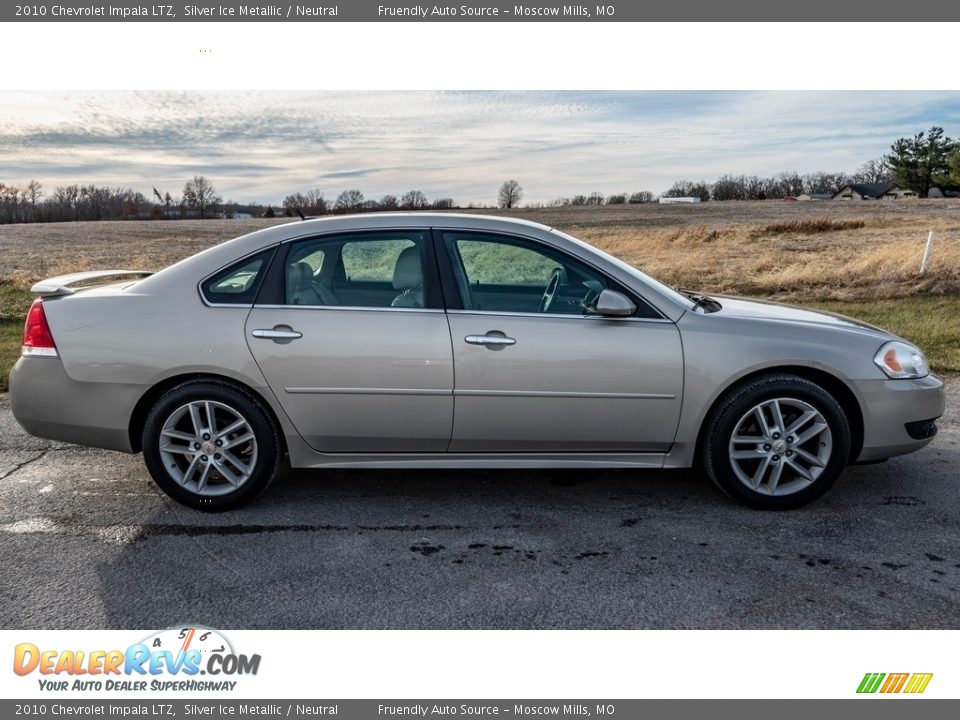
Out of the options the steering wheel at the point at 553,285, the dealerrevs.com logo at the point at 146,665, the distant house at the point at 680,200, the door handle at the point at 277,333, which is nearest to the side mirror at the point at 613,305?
the steering wheel at the point at 553,285

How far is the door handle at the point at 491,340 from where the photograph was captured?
3898 mm

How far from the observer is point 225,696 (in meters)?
2.70

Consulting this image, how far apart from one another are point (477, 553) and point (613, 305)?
1424 mm

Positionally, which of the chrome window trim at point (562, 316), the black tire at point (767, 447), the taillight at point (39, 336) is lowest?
the black tire at point (767, 447)

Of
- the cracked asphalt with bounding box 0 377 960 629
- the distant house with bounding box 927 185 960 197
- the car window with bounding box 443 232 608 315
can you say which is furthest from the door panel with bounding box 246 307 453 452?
the distant house with bounding box 927 185 960 197

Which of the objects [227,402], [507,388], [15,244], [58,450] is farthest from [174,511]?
[15,244]

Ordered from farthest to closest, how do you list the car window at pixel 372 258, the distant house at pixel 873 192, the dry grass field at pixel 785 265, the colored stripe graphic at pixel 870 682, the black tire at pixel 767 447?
the distant house at pixel 873 192
the dry grass field at pixel 785 265
the car window at pixel 372 258
the black tire at pixel 767 447
the colored stripe graphic at pixel 870 682

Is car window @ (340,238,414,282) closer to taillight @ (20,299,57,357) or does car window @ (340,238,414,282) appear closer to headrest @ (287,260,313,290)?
headrest @ (287,260,313,290)

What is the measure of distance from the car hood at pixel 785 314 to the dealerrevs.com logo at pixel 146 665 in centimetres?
300

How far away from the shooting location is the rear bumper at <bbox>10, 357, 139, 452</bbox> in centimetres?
402

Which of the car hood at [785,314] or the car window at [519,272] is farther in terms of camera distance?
the car hood at [785,314]

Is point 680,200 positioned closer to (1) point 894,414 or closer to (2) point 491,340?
(1) point 894,414

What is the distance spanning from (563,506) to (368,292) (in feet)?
5.23

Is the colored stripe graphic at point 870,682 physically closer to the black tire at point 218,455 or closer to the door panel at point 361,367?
the door panel at point 361,367
